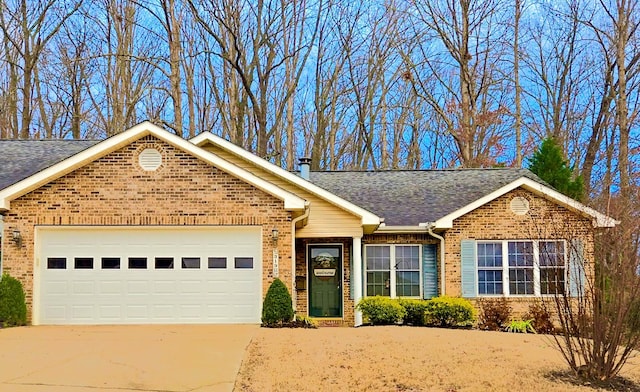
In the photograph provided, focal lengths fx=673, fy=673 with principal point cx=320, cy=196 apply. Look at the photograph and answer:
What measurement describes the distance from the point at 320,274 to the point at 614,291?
31.7 feet

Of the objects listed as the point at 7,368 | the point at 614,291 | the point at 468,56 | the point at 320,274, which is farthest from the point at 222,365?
the point at 468,56

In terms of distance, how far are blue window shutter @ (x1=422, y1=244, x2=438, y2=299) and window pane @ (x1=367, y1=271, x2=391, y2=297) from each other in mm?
952

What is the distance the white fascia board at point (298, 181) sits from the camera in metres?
16.5

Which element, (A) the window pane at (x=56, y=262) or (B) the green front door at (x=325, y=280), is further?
(B) the green front door at (x=325, y=280)

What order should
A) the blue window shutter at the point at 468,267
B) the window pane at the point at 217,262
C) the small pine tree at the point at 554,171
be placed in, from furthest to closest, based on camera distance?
the small pine tree at the point at 554,171, the blue window shutter at the point at 468,267, the window pane at the point at 217,262

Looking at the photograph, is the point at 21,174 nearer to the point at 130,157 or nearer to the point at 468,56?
the point at 130,157

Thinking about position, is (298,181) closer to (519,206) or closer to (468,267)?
(468,267)

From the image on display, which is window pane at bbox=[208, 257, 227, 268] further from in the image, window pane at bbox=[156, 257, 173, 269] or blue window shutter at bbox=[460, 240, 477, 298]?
blue window shutter at bbox=[460, 240, 477, 298]

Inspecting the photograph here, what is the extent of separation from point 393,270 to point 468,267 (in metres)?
2.00

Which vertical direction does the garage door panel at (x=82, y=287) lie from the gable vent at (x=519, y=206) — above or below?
below

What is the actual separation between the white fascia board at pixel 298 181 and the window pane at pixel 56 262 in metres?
4.50

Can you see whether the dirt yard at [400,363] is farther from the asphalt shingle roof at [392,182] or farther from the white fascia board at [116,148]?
the asphalt shingle roof at [392,182]

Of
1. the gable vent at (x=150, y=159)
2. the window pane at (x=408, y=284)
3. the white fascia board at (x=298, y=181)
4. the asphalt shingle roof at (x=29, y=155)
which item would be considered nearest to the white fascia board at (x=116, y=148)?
the gable vent at (x=150, y=159)

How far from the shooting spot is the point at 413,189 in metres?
20.5
